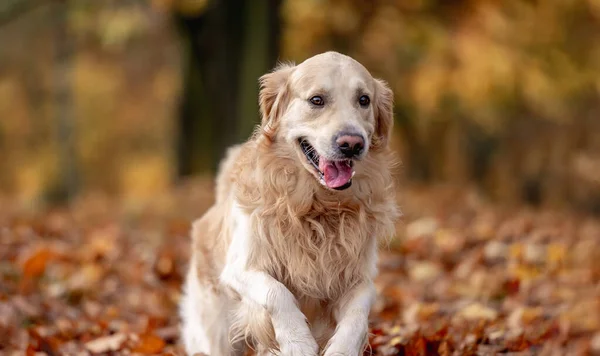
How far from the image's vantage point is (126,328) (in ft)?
20.5

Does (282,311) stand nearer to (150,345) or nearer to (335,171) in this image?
(335,171)

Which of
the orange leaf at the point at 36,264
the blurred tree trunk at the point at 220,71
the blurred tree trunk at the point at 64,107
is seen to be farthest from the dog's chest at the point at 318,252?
the blurred tree trunk at the point at 64,107

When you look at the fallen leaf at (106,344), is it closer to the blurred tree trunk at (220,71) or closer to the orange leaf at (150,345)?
the orange leaf at (150,345)

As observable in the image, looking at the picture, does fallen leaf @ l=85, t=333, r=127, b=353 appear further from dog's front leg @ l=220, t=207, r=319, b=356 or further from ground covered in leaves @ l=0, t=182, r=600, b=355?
dog's front leg @ l=220, t=207, r=319, b=356

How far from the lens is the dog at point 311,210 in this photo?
14.1 ft

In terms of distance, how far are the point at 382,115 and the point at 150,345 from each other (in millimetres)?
2142

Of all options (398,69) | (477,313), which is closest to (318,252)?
(477,313)

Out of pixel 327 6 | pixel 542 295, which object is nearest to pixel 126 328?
pixel 542 295

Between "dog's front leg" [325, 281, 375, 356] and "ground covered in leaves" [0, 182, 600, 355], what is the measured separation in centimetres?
43

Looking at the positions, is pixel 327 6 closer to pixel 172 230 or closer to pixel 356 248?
pixel 172 230

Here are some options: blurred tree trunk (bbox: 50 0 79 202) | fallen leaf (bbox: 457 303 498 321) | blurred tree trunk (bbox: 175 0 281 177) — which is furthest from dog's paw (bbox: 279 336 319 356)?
blurred tree trunk (bbox: 50 0 79 202)

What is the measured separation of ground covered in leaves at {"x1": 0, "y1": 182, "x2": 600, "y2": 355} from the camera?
5.50 m

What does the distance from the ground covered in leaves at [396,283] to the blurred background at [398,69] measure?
2416 mm

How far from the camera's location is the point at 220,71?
1366 cm
